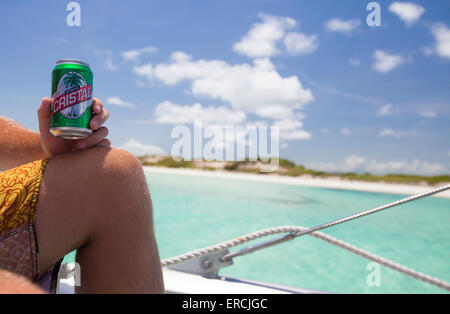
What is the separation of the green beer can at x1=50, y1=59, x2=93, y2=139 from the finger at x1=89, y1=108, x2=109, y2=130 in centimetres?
1

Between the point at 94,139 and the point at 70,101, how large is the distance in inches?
4.0

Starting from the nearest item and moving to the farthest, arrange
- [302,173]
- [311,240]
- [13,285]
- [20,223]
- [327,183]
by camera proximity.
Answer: [13,285] → [20,223] → [311,240] → [327,183] → [302,173]

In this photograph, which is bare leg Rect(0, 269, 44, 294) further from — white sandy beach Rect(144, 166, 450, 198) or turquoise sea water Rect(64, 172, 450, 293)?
white sandy beach Rect(144, 166, 450, 198)

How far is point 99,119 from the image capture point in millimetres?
822

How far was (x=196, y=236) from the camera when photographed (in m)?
4.94

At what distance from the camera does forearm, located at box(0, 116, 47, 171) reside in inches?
37.5

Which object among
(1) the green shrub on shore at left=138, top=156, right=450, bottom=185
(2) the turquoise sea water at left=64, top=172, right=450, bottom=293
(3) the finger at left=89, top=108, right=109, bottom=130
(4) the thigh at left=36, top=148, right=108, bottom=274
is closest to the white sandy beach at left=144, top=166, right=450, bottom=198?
(1) the green shrub on shore at left=138, top=156, right=450, bottom=185

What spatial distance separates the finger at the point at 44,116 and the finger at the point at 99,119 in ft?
0.41

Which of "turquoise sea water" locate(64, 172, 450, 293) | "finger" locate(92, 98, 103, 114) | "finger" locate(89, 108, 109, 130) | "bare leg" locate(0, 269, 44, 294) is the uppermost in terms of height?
"finger" locate(92, 98, 103, 114)

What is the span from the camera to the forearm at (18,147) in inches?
37.5

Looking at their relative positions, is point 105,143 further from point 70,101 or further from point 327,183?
point 327,183

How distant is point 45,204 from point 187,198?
26.3 ft

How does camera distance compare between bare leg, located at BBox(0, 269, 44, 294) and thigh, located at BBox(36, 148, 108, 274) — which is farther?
thigh, located at BBox(36, 148, 108, 274)

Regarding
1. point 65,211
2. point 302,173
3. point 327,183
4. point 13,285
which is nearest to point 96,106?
point 65,211
